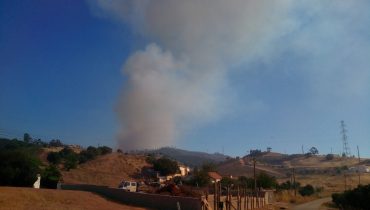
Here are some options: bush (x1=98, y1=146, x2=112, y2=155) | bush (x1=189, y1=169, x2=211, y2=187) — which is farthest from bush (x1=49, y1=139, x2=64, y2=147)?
bush (x1=189, y1=169, x2=211, y2=187)

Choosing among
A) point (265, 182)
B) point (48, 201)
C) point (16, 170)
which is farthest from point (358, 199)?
point (16, 170)

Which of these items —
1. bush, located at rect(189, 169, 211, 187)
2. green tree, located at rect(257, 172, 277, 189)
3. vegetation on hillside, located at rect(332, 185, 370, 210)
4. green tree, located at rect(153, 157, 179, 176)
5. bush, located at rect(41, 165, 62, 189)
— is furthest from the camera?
green tree, located at rect(153, 157, 179, 176)

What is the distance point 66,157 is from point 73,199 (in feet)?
259

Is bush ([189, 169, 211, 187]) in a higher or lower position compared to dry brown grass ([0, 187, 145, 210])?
higher

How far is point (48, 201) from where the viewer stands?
40.2 metres

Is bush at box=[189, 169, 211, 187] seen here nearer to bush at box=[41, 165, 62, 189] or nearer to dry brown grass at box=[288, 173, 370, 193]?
bush at box=[41, 165, 62, 189]

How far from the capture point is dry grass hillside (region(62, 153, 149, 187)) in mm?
86062

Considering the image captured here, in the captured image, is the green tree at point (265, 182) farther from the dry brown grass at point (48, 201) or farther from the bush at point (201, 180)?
the dry brown grass at point (48, 201)

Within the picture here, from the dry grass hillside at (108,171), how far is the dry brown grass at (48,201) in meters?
37.4

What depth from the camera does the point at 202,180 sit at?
83.5 metres

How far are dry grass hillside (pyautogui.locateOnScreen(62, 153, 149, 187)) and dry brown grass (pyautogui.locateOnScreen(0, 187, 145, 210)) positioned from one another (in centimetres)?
3739

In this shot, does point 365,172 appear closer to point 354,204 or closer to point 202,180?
point 202,180

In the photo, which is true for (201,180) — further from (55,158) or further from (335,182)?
(335,182)

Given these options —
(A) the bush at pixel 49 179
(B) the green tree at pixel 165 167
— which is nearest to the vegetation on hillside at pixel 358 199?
(A) the bush at pixel 49 179
